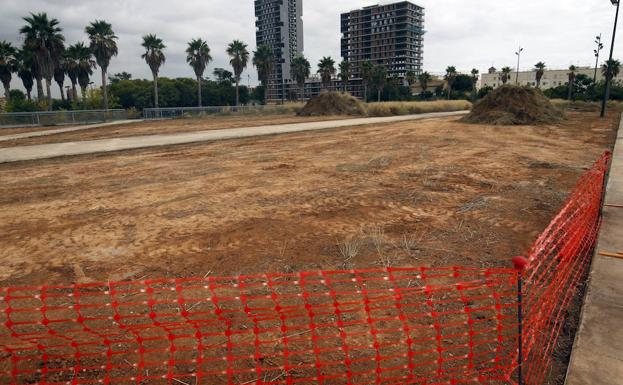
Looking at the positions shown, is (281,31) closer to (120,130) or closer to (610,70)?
(120,130)

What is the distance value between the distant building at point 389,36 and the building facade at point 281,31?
2481 centimetres

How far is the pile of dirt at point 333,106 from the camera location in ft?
137

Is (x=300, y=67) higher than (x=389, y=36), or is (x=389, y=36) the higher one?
(x=389, y=36)

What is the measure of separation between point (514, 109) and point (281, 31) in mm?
150559

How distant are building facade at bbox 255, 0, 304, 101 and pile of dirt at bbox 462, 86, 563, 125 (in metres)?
129

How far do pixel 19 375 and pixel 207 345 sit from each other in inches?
63.5

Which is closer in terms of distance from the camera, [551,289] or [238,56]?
[551,289]

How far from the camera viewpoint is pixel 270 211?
758 centimetres

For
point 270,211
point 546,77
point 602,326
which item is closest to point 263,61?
point 270,211

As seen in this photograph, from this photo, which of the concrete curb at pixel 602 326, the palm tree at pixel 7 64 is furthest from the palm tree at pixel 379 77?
the concrete curb at pixel 602 326

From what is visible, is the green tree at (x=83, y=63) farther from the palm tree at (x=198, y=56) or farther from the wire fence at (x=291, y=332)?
the wire fence at (x=291, y=332)

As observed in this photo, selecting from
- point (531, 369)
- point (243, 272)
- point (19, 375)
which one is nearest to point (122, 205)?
point (243, 272)

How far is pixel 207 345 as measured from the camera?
11.6ft

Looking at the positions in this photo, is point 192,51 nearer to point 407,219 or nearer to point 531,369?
point 407,219
